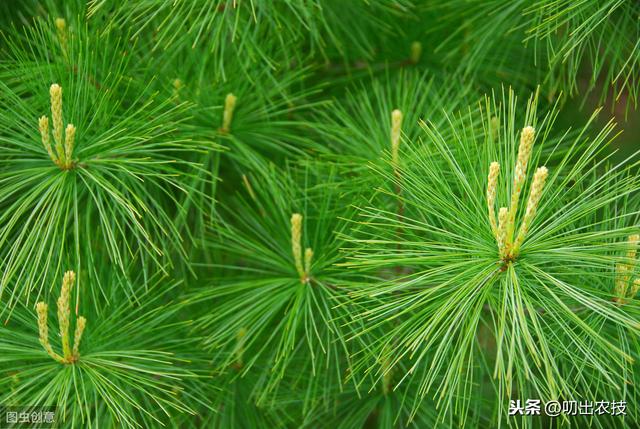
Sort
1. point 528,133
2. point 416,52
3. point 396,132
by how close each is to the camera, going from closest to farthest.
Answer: point 528,133, point 396,132, point 416,52

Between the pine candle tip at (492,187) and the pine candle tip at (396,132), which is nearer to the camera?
the pine candle tip at (492,187)

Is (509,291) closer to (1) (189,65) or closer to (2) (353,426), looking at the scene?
(2) (353,426)

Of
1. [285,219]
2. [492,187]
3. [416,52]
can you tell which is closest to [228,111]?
[285,219]

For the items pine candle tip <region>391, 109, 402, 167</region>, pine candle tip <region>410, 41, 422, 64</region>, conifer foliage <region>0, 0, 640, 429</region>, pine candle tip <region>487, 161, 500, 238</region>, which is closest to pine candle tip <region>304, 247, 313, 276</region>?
conifer foliage <region>0, 0, 640, 429</region>

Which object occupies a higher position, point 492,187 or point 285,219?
point 285,219

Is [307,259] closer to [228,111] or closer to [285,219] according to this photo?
[285,219]

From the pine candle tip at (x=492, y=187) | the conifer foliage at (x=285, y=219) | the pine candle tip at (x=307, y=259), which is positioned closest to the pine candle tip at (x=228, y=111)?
the conifer foliage at (x=285, y=219)

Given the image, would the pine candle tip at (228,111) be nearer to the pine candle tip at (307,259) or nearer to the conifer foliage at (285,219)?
the conifer foliage at (285,219)

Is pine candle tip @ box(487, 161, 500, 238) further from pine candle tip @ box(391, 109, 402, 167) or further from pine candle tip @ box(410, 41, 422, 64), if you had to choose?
pine candle tip @ box(410, 41, 422, 64)
